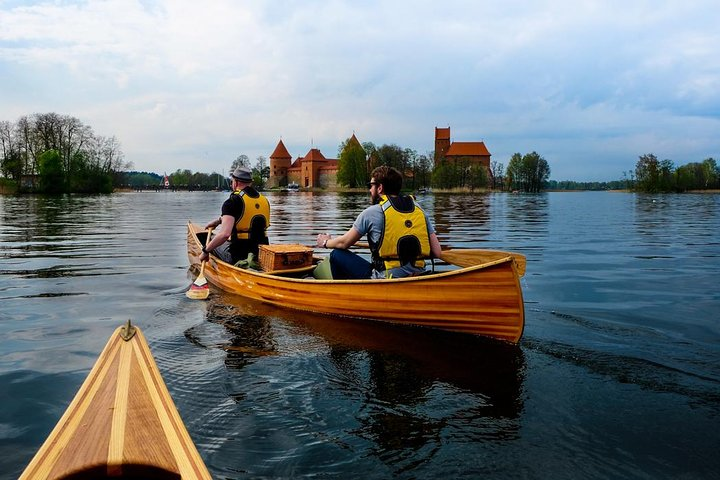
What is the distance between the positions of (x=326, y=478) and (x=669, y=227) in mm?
22969

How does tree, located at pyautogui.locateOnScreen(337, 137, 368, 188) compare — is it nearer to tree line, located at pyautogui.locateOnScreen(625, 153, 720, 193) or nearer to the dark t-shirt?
tree line, located at pyautogui.locateOnScreen(625, 153, 720, 193)

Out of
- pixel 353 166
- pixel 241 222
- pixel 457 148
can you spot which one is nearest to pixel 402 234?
pixel 241 222

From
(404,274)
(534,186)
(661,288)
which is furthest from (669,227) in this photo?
(534,186)

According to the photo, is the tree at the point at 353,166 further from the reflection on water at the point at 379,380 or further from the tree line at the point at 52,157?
the reflection on water at the point at 379,380

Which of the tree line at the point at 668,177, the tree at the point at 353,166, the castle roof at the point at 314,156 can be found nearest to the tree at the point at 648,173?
the tree line at the point at 668,177

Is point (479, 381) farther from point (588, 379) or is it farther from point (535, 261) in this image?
point (535, 261)

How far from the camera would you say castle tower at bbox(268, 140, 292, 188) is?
493 ft

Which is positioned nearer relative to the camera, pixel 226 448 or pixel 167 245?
pixel 226 448

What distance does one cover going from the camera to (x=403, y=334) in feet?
20.6

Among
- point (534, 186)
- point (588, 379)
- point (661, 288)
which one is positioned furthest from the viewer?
point (534, 186)

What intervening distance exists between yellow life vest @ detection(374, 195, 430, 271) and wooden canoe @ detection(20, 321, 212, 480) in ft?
12.1

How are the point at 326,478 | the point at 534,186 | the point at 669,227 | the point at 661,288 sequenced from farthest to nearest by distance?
the point at 534,186
the point at 669,227
the point at 661,288
the point at 326,478

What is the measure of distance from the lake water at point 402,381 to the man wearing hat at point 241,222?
3.32 ft

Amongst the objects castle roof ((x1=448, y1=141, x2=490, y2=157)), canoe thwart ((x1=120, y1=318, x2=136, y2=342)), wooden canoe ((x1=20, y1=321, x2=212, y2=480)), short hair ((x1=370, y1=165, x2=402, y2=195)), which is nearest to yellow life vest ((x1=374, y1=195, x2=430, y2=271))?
short hair ((x1=370, y1=165, x2=402, y2=195))
